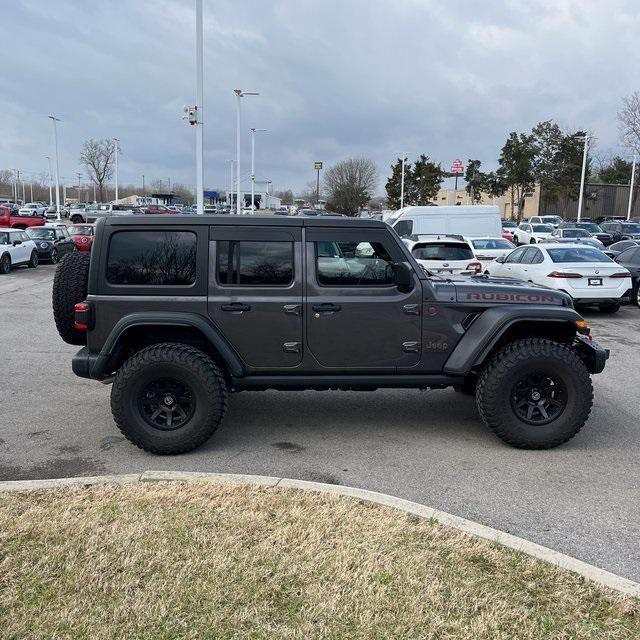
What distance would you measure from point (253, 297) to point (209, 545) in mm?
2208

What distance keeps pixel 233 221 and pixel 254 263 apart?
1.29 feet

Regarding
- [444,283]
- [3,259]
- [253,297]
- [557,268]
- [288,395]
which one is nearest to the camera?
[253,297]

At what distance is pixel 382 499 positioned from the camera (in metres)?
4.08

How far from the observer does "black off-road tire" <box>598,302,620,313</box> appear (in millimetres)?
12945

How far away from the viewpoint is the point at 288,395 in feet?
23.0

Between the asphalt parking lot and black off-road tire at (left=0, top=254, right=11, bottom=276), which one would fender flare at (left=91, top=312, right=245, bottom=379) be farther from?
black off-road tire at (left=0, top=254, right=11, bottom=276)

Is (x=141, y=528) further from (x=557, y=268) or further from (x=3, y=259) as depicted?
(x=3, y=259)

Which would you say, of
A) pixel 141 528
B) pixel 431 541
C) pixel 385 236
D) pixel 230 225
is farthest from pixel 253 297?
pixel 431 541

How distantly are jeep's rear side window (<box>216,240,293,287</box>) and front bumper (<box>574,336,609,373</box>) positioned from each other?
104 inches

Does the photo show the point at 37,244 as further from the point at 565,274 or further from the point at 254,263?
the point at 254,263

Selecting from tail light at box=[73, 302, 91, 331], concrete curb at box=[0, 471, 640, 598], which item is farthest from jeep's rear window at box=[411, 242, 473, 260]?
concrete curb at box=[0, 471, 640, 598]

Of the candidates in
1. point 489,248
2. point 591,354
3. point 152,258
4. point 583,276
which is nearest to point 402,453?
point 591,354

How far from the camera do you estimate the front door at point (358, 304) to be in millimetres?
5164

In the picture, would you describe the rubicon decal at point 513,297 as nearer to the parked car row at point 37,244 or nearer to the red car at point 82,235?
the parked car row at point 37,244
